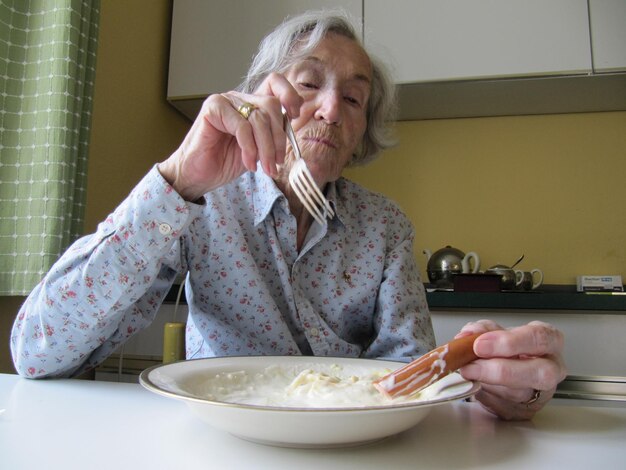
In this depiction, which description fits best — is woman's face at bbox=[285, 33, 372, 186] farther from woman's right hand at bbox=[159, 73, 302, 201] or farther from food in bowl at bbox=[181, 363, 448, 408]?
food in bowl at bbox=[181, 363, 448, 408]

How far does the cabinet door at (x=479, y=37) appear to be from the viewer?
181cm

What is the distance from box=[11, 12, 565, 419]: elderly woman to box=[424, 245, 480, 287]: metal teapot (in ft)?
2.44

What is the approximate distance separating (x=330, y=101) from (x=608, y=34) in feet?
4.33

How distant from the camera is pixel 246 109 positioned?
0.68 meters

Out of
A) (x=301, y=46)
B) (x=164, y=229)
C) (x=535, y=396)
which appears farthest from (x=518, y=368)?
(x=301, y=46)

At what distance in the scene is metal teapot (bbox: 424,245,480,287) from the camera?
194 centimetres

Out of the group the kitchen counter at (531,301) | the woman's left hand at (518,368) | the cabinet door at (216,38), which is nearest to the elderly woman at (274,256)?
the woman's left hand at (518,368)

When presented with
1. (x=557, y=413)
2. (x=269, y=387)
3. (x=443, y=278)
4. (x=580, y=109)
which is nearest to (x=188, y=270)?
(x=269, y=387)

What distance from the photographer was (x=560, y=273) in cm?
212

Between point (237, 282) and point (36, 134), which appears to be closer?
point (237, 282)

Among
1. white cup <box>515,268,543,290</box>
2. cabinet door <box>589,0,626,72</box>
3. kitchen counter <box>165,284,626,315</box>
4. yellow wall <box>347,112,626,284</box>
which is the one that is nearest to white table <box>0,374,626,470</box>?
kitchen counter <box>165,284,626,315</box>

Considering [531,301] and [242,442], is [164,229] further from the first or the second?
[531,301]

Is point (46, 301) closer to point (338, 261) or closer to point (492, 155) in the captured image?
point (338, 261)

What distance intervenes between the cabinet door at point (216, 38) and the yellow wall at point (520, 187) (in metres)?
0.72
